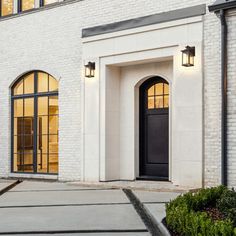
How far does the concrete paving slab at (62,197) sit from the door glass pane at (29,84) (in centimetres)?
475

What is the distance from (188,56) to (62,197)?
3.99m

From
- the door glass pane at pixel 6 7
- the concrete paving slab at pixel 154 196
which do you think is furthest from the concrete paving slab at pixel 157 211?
the door glass pane at pixel 6 7

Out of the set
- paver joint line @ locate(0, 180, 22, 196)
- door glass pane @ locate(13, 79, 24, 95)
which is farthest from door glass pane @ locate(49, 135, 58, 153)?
door glass pane @ locate(13, 79, 24, 95)

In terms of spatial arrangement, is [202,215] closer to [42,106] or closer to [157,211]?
[157,211]

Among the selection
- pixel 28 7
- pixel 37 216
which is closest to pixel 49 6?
pixel 28 7

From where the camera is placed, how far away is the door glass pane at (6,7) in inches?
634

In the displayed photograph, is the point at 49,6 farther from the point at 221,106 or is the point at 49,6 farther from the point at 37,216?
the point at 37,216

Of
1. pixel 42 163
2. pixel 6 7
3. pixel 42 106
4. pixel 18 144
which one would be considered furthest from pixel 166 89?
pixel 6 7

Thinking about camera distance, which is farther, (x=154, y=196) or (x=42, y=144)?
(x=42, y=144)

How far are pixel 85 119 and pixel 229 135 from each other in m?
4.18

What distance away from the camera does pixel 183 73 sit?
1164 centimetres

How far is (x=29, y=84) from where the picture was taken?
15.6m

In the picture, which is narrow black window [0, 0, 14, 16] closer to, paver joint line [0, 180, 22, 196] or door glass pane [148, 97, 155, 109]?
paver joint line [0, 180, 22, 196]

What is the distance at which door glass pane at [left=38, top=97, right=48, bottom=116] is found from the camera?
49.1ft
